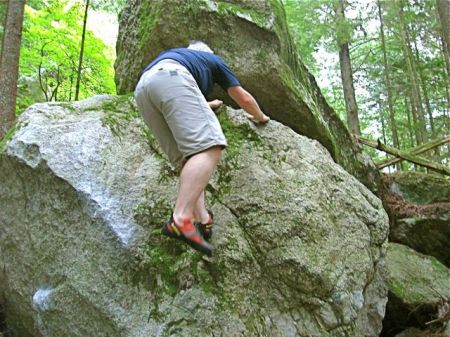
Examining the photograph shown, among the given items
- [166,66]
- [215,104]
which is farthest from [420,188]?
[166,66]

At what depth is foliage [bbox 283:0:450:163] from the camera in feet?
39.7

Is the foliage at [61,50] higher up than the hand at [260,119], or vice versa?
the foliage at [61,50]

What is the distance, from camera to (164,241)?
11.3 feet

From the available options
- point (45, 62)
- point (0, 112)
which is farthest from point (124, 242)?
point (45, 62)

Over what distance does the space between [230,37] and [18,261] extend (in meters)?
3.36

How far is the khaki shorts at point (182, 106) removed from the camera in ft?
9.90

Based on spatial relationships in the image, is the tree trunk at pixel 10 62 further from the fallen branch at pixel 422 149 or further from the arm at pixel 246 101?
the fallen branch at pixel 422 149

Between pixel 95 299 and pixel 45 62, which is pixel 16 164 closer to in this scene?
pixel 95 299

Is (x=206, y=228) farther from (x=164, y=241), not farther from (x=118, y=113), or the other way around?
(x=118, y=113)

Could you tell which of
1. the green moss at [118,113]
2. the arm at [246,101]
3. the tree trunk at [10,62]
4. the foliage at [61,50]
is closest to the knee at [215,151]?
the arm at [246,101]

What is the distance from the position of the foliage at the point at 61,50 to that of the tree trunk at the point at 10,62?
2014mm

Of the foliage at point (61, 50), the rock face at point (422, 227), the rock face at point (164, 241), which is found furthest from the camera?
the foliage at point (61, 50)

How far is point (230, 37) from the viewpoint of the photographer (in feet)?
16.1

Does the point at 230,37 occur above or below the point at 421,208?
above
